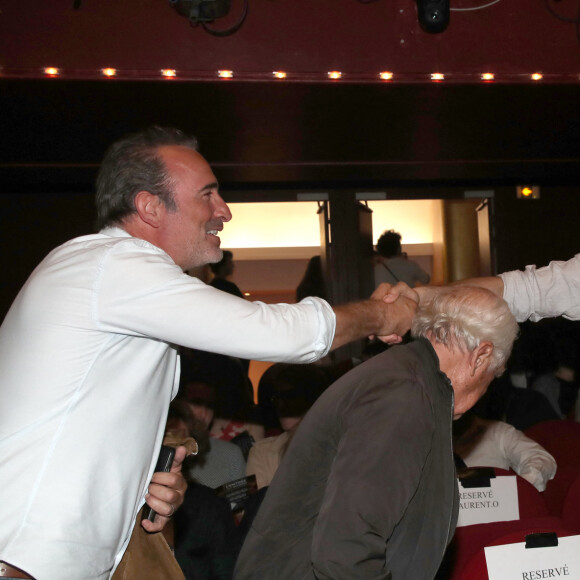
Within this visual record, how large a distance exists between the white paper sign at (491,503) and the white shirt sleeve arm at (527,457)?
24.3 inches

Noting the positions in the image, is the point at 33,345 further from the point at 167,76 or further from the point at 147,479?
the point at 167,76

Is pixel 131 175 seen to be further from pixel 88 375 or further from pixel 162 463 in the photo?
pixel 162 463

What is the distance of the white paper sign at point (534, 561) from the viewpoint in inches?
76.5

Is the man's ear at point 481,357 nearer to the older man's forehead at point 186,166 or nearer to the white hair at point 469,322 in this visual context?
the white hair at point 469,322

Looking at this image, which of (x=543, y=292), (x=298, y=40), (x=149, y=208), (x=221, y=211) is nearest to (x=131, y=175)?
(x=149, y=208)

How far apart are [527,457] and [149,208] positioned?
239 centimetres

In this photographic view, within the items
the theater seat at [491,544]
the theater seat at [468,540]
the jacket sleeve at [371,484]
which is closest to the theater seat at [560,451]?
the theater seat at [468,540]

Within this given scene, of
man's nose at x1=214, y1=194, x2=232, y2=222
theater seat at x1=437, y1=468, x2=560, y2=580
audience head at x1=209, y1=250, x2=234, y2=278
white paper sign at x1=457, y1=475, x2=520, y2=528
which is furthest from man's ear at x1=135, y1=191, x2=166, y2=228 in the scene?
audience head at x1=209, y1=250, x2=234, y2=278

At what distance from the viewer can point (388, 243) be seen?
5.25 metres

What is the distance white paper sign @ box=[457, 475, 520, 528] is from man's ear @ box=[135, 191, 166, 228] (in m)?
1.55

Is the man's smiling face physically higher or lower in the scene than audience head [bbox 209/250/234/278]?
lower

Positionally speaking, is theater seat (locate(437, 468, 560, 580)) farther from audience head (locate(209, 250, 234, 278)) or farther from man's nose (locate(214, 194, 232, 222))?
audience head (locate(209, 250, 234, 278))

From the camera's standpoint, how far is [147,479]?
5.35ft

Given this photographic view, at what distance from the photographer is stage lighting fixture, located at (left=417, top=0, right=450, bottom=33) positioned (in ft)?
10.7
